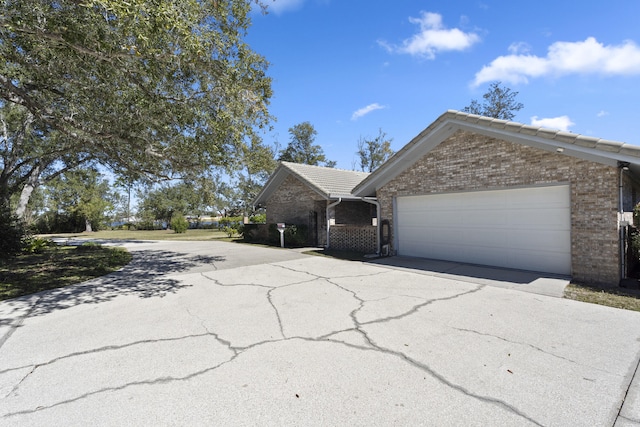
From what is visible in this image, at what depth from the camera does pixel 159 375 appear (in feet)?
10.5

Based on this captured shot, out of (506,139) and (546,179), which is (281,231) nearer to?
(506,139)

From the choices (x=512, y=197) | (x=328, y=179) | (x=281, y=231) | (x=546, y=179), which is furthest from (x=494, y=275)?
(x=328, y=179)

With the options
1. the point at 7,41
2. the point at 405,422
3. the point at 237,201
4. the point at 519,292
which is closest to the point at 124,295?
the point at 7,41

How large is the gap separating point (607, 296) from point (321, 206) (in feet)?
38.4

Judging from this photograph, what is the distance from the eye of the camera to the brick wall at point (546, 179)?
262 inches

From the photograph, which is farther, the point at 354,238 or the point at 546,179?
the point at 354,238

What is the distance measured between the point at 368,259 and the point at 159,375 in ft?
27.2

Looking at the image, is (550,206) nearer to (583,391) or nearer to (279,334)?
(583,391)

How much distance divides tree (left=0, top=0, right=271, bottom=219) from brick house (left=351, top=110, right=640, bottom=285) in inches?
221

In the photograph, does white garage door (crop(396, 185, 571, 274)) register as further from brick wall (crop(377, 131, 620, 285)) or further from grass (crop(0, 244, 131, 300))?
grass (crop(0, 244, 131, 300))

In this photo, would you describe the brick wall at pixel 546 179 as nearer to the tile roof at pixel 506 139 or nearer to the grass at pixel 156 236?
the tile roof at pixel 506 139

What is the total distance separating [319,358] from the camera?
3.53 metres

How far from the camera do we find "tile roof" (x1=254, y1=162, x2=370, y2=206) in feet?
48.2

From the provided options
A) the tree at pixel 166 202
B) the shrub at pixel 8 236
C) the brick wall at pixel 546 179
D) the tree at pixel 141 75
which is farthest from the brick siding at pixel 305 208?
the tree at pixel 166 202
